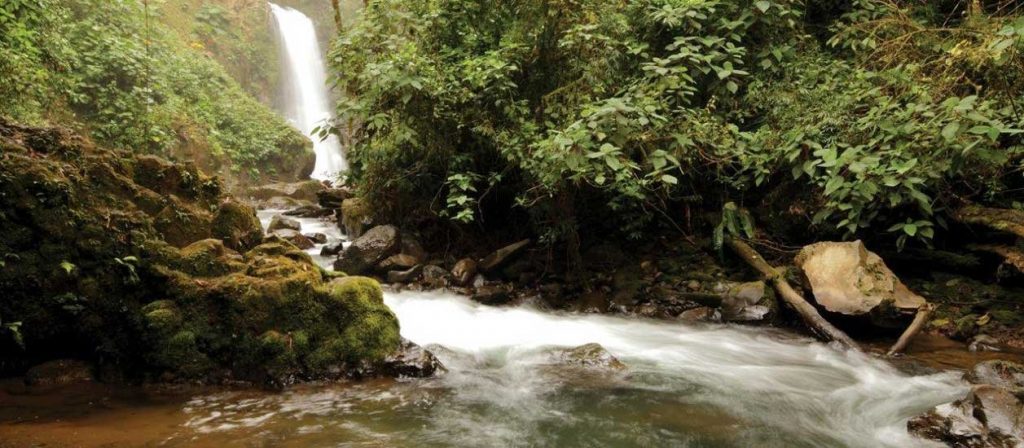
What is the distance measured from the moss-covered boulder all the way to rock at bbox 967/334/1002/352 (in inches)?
227

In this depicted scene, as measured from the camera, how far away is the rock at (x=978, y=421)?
338cm

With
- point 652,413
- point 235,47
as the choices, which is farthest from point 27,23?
point 235,47

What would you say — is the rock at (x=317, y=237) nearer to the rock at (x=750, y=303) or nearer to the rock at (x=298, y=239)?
the rock at (x=298, y=239)

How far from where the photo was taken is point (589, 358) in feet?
17.0

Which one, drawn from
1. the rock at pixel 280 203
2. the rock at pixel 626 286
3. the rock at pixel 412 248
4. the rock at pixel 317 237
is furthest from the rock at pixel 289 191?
the rock at pixel 626 286

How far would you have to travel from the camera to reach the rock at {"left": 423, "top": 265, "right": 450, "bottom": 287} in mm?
7969

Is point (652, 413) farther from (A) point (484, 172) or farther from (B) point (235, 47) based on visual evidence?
(B) point (235, 47)

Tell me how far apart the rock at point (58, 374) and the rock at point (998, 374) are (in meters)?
6.80

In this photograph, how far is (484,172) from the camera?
26.0ft

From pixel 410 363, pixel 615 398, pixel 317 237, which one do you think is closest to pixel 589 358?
pixel 615 398

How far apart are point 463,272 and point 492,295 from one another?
69 cm

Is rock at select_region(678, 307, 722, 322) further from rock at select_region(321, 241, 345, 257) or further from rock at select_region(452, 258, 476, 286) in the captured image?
rock at select_region(321, 241, 345, 257)

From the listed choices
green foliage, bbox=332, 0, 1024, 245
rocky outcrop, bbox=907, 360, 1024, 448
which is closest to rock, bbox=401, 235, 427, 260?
green foliage, bbox=332, 0, 1024, 245

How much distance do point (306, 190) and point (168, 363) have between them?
11.8 meters
